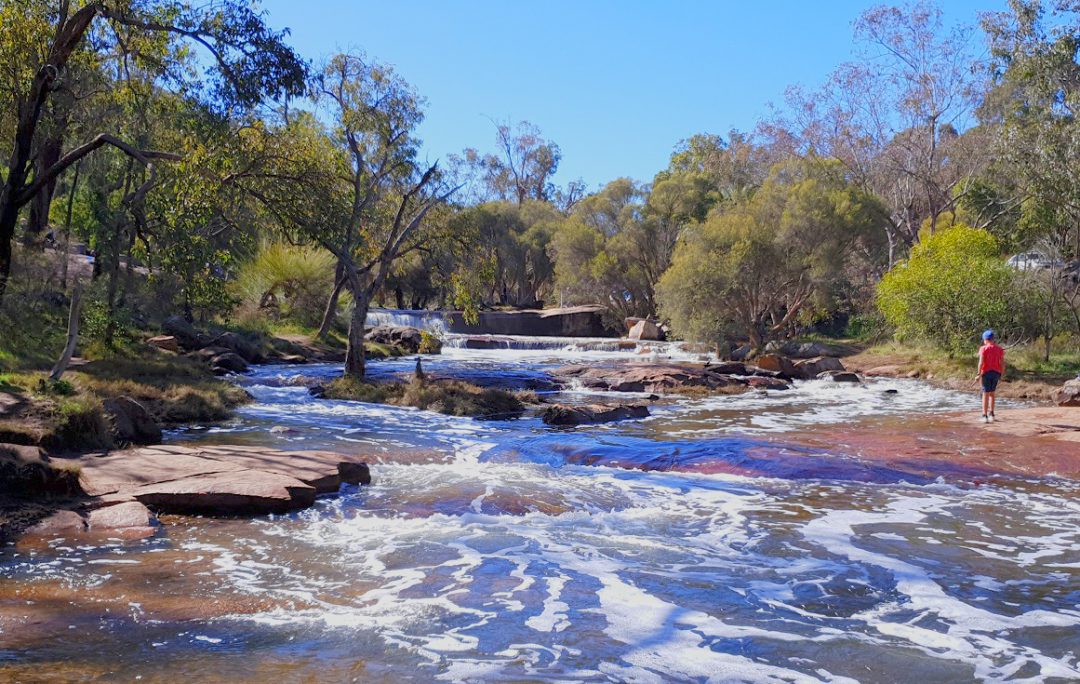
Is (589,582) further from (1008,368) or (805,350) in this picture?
(805,350)

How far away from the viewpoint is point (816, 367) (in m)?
25.5

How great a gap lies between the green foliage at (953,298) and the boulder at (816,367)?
224cm

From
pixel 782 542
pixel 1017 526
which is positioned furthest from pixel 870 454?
pixel 782 542

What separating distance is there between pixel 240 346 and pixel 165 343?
2866mm

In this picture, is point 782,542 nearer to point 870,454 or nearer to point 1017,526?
point 1017,526

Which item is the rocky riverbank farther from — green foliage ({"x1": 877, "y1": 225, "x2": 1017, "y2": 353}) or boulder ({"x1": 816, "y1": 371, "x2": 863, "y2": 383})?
green foliage ({"x1": 877, "y1": 225, "x2": 1017, "y2": 353})

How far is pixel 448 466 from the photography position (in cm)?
1021

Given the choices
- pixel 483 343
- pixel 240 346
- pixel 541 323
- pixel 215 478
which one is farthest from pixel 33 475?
pixel 541 323

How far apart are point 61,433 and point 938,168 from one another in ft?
122

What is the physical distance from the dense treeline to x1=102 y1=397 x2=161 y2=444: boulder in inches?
89.1

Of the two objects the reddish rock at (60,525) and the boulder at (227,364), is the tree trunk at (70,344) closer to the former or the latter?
the reddish rock at (60,525)

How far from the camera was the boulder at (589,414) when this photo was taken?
47.4 feet

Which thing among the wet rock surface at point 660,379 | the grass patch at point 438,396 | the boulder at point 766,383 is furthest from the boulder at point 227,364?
the boulder at point 766,383

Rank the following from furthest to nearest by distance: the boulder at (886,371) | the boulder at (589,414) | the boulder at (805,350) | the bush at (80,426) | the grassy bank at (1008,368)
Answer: the boulder at (805,350) < the boulder at (886,371) < the grassy bank at (1008,368) < the boulder at (589,414) < the bush at (80,426)
